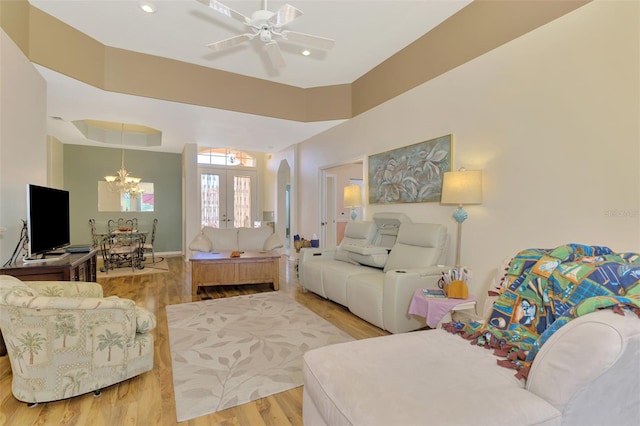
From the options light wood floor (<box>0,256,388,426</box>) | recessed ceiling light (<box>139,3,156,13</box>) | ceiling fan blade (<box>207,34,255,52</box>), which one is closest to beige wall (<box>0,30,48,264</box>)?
recessed ceiling light (<box>139,3,156,13</box>)

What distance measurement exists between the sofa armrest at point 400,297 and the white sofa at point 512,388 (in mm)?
1425

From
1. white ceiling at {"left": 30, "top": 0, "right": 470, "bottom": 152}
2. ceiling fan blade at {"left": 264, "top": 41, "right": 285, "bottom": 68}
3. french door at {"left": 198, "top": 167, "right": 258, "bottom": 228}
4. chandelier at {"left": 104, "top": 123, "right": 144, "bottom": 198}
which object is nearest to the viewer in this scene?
ceiling fan blade at {"left": 264, "top": 41, "right": 285, "bottom": 68}

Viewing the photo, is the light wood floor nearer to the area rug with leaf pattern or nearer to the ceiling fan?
the area rug with leaf pattern

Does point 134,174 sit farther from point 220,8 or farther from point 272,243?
point 220,8

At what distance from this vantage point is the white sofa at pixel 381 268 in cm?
286

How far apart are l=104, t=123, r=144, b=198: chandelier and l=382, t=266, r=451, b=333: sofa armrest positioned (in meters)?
6.39

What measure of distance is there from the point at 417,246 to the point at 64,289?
3183mm

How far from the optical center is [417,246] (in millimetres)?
3398

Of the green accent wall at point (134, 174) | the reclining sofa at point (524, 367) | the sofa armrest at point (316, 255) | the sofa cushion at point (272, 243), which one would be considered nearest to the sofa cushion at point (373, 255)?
the sofa armrest at point (316, 255)

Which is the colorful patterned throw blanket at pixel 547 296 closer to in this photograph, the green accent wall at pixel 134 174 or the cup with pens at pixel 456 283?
the cup with pens at pixel 456 283

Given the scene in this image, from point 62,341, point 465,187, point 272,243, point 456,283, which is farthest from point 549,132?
point 272,243

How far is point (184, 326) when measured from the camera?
316 cm

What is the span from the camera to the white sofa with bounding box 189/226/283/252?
5180 millimetres

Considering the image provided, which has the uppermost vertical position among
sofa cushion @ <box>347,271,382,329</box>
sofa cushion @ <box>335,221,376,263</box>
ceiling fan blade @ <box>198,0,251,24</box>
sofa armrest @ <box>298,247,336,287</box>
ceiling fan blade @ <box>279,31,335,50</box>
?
ceiling fan blade @ <box>198,0,251,24</box>
